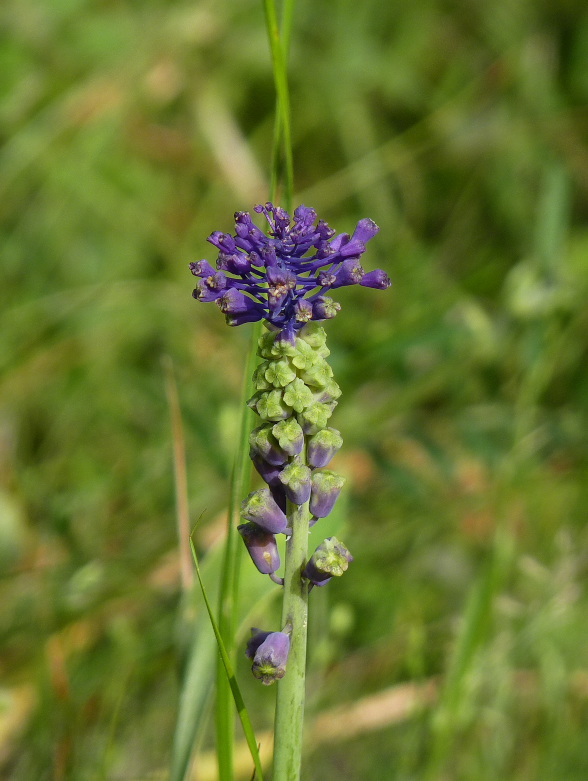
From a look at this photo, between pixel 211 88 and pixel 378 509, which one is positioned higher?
pixel 211 88

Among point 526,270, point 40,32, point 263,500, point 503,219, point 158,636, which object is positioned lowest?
point 263,500

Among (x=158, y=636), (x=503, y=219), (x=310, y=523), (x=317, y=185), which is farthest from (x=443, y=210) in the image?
(x=310, y=523)

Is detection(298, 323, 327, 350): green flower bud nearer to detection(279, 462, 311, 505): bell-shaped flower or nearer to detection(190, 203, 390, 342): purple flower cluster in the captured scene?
detection(190, 203, 390, 342): purple flower cluster

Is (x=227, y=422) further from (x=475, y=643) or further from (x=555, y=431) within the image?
(x=555, y=431)

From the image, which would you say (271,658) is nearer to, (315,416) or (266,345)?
(315,416)

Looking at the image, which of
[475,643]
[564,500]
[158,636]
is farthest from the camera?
[564,500]
